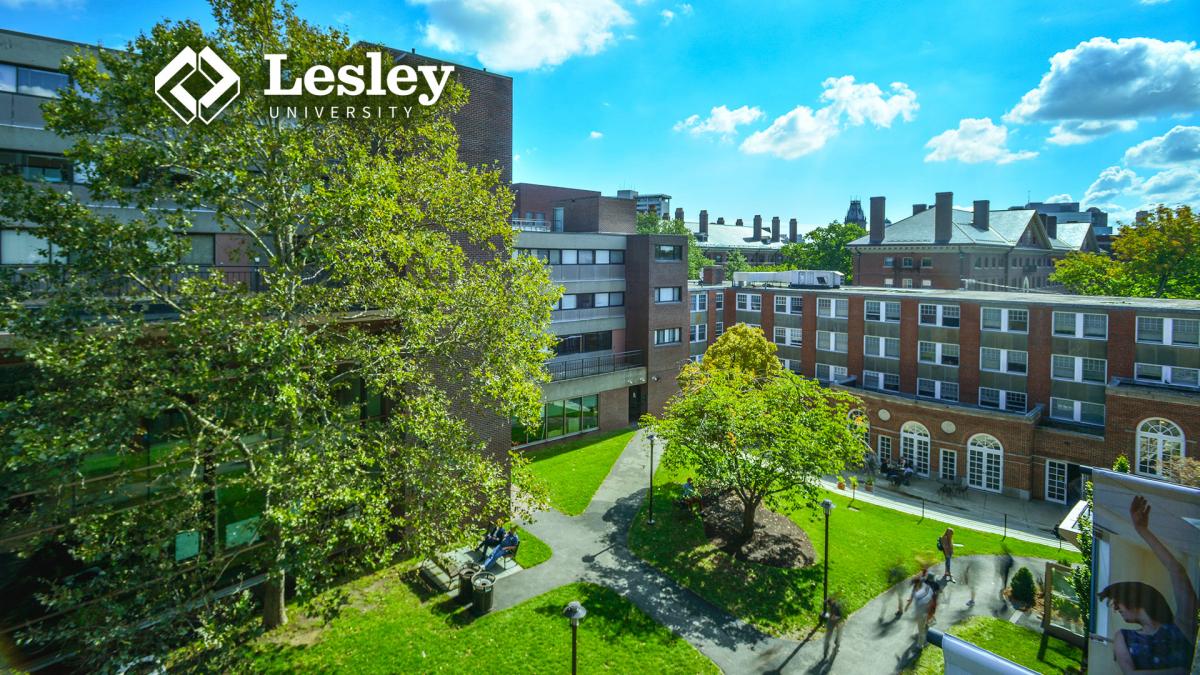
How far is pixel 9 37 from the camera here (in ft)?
45.8

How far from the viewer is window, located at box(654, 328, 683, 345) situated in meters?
39.4

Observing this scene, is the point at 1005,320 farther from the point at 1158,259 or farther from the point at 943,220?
the point at 943,220

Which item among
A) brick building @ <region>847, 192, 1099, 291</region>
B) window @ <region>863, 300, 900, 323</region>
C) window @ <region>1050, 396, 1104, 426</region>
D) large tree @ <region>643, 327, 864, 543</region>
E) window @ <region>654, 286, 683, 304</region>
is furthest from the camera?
brick building @ <region>847, 192, 1099, 291</region>

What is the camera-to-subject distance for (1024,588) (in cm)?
1686

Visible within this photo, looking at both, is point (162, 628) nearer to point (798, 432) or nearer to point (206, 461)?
point (206, 461)

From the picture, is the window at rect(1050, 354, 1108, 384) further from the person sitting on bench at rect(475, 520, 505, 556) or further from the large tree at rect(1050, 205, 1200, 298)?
the person sitting on bench at rect(475, 520, 505, 556)

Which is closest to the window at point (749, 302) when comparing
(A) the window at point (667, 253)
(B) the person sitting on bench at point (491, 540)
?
(A) the window at point (667, 253)

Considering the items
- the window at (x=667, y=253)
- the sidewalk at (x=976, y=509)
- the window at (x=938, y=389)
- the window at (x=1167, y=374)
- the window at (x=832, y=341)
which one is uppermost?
the window at (x=667, y=253)

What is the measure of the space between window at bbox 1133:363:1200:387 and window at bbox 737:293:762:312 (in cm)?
2227

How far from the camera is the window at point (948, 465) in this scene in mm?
31625

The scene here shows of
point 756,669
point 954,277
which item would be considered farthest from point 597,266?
point 954,277

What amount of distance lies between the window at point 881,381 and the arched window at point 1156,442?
39.3ft

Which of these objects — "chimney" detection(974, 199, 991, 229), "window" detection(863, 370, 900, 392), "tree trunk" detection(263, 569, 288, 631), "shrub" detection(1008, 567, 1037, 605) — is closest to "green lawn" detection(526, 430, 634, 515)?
"tree trunk" detection(263, 569, 288, 631)

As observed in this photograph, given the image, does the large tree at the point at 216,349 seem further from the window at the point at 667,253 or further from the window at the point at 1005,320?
the window at the point at 1005,320
